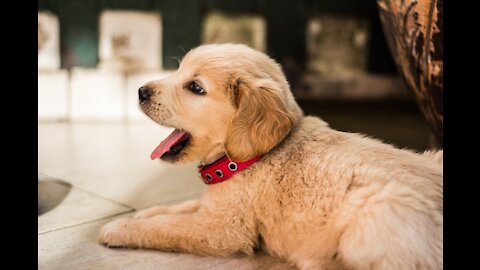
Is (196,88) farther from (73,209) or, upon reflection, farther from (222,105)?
(73,209)

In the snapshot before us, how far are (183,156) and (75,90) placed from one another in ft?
16.1

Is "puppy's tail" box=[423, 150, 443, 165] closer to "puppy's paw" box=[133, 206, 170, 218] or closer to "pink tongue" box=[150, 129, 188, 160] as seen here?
"pink tongue" box=[150, 129, 188, 160]

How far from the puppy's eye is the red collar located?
33 cm

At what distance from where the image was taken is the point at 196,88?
7.67ft

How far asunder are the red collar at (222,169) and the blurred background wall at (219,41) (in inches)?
145

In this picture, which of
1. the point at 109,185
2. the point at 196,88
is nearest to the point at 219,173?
the point at 196,88

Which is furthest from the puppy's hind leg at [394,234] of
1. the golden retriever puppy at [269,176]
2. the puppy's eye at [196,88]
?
the puppy's eye at [196,88]

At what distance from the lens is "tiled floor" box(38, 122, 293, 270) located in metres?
2.22

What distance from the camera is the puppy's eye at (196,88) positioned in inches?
91.6

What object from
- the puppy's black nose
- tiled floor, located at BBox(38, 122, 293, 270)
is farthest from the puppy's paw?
the puppy's black nose

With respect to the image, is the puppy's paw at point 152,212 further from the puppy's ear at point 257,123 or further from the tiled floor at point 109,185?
the puppy's ear at point 257,123

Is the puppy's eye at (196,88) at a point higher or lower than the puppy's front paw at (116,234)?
higher

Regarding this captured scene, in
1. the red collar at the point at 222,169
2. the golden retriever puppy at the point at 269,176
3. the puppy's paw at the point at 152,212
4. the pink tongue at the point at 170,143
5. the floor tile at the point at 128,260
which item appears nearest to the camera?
the golden retriever puppy at the point at 269,176
